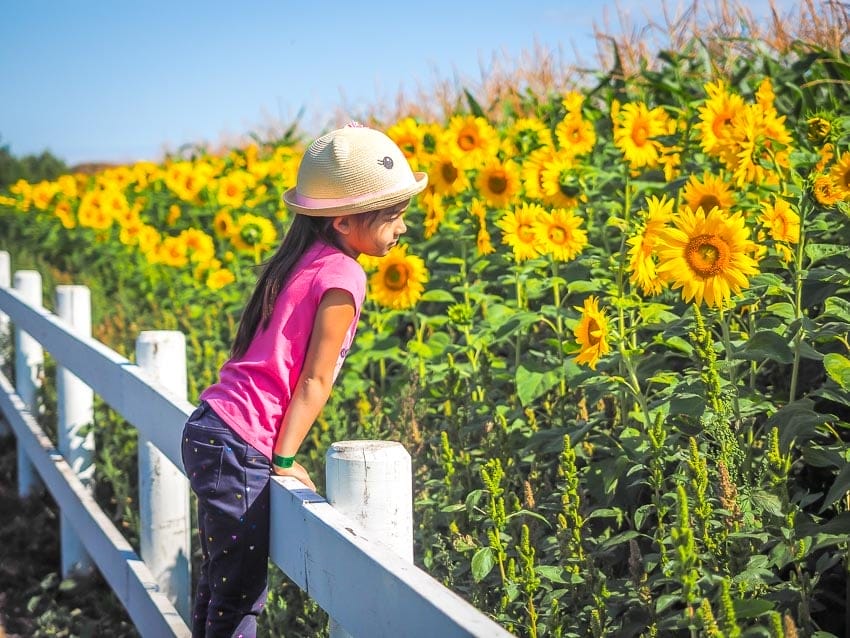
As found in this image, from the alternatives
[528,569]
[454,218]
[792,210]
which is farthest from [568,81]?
[528,569]

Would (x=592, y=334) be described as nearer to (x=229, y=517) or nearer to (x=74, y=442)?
(x=229, y=517)

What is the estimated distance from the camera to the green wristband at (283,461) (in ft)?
7.21

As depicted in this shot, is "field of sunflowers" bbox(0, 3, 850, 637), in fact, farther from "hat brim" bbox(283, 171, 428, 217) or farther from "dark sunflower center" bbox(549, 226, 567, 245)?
"hat brim" bbox(283, 171, 428, 217)

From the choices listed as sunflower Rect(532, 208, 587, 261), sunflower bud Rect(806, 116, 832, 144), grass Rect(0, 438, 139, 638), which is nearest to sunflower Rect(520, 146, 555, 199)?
sunflower Rect(532, 208, 587, 261)

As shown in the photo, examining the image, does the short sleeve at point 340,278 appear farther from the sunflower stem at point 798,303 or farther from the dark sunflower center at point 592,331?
the sunflower stem at point 798,303

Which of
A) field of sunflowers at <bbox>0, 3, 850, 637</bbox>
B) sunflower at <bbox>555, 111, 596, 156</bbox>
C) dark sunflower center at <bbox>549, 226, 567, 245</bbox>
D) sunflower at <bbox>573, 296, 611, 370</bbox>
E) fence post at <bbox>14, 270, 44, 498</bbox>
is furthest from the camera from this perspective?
fence post at <bbox>14, 270, 44, 498</bbox>

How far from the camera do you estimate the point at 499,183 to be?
4.24m

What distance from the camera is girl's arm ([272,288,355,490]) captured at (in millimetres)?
2189

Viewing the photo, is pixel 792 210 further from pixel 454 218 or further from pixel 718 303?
pixel 454 218

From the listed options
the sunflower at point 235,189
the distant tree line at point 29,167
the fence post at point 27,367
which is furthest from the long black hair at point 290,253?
the distant tree line at point 29,167

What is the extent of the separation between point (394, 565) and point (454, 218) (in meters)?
3.22

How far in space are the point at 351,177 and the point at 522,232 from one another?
51.8 inches

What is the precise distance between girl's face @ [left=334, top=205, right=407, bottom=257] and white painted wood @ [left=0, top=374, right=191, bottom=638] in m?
1.18

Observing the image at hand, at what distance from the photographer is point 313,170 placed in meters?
2.32
